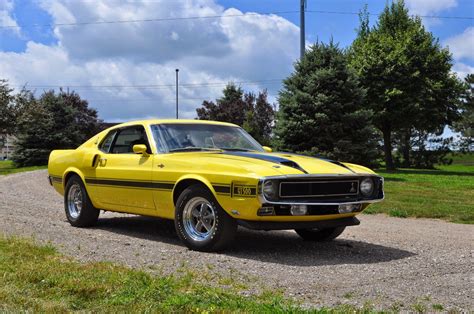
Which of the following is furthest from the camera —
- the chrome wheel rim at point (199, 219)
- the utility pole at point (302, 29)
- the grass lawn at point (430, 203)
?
the utility pole at point (302, 29)

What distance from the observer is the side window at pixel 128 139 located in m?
7.99

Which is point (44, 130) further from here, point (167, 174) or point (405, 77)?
point (167, 174)

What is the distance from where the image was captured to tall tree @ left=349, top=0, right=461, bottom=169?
32.0 m

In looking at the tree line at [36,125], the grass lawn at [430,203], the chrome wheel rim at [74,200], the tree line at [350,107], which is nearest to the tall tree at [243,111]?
the tree line at [350,107]

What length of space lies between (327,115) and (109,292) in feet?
59.1

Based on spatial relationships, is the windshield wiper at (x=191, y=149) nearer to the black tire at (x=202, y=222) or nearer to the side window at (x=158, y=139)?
the side window at (x=158, y=139)

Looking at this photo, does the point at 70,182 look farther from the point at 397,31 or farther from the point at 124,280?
the point at 397,31

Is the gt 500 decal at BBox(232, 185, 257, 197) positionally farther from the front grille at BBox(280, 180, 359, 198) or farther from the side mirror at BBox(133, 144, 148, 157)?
the side mirror at BBox(133, 144, 148, 157)

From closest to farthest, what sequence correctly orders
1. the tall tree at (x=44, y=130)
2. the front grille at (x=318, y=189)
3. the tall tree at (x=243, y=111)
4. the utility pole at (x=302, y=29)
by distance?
the front grille at (x=318, y=189) → the utility pole at (x=302, y=29) → the tall tree at (x=44, y=130) → the tall tree at (x=243, y=111)

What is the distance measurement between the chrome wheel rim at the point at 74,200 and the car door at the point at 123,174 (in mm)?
456

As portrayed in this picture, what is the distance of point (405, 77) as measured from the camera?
32.0 m

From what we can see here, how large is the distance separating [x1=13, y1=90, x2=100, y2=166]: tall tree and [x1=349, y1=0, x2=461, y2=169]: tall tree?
766 inches

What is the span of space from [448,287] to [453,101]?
32100 mm

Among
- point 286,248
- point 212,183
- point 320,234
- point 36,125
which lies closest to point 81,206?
point 212,183
